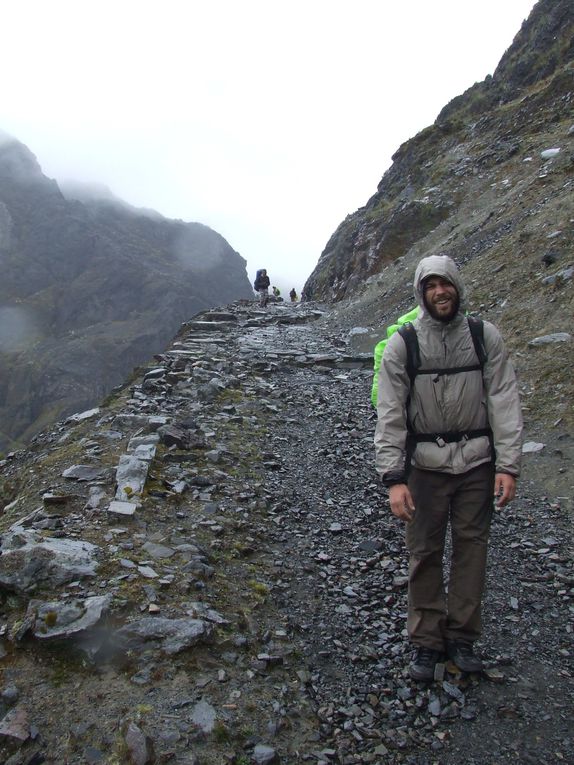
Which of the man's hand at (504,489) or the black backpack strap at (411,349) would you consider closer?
the man's hand at (504,489)

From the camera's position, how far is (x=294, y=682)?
4.88m

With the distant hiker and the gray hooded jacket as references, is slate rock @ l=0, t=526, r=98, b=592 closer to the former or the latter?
the gray hooded jacket

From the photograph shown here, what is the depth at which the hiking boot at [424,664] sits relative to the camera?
4840mm

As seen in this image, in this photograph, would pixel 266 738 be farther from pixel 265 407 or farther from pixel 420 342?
pixel 265 407

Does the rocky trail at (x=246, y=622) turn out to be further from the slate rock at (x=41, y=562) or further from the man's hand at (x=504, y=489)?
the man's hand at (x=504, y=489)

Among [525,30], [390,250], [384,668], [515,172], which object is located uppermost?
[525,30]

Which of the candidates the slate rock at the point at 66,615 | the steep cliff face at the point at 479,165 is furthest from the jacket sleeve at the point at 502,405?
the steep cliff face at the point at 479,165

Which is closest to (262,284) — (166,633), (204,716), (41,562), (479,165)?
(479,165)

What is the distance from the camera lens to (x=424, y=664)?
493 centimetres

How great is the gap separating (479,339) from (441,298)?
0.50 metres

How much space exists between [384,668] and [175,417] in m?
8.13

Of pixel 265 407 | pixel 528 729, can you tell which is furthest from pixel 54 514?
pixel 265 407

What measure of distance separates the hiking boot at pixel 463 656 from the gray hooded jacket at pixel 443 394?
5.48 feet

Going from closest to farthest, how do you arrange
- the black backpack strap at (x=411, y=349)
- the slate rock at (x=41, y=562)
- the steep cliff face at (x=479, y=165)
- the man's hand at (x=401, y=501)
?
the man's hand at (x=401, y=501)
the black backpack strap at (x=411, y=349)
the slate rock at (x=41, y=562)
the steep cliff face at (x=479, y=165)
